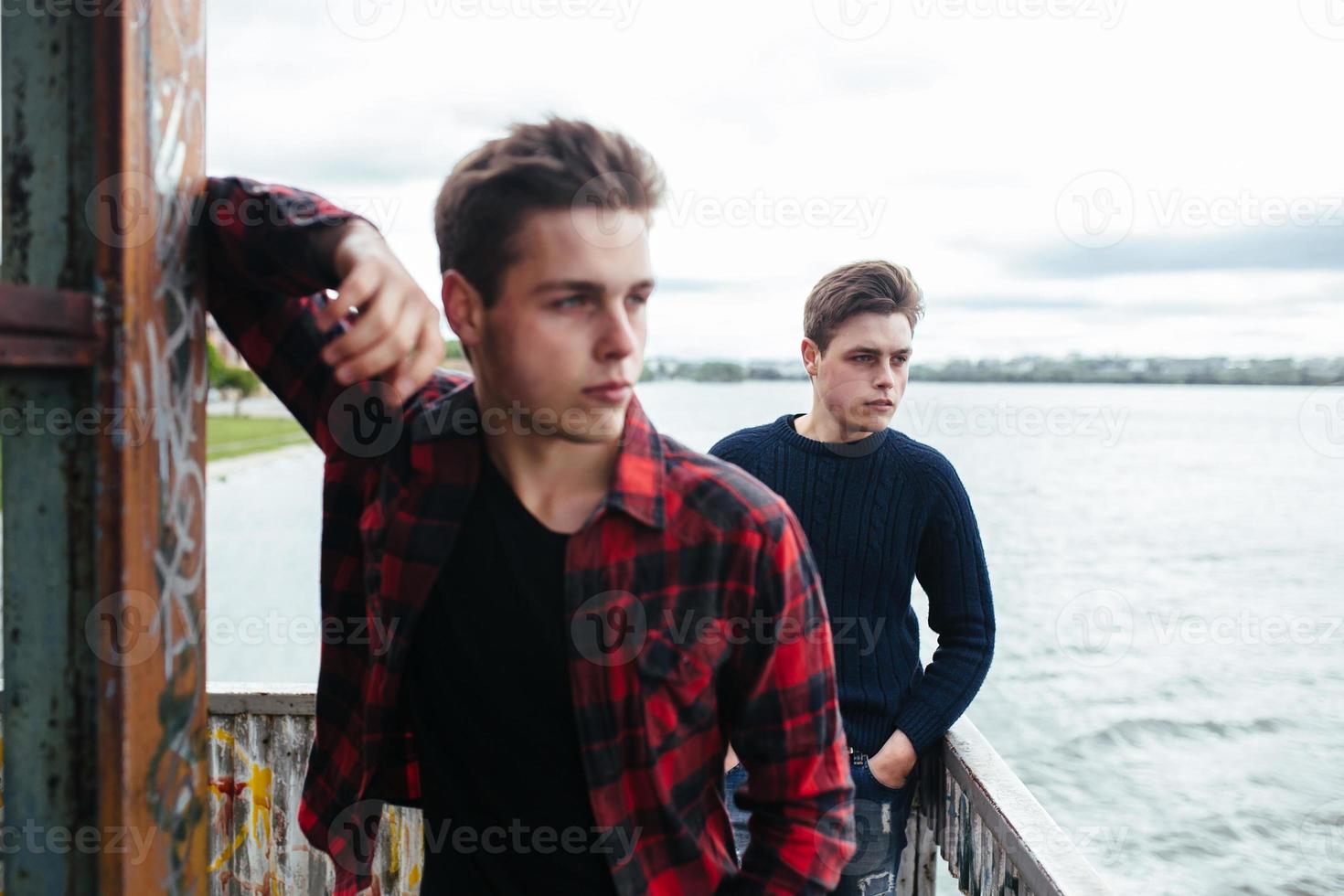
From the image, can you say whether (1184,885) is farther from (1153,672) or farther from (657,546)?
(657,546)

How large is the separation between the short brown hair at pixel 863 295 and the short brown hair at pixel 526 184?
5.23 feet

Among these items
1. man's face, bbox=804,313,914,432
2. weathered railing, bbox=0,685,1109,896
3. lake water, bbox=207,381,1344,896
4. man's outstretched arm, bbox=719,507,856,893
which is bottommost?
lake water, bbox=207,381,1344,896

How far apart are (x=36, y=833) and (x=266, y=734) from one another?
1.99 metres

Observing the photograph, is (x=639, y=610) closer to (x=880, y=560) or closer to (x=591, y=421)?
(x=591, y=421)

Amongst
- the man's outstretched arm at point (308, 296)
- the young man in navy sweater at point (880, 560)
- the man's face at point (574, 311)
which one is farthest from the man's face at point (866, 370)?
the man's outstretched arm at point (308, 296)

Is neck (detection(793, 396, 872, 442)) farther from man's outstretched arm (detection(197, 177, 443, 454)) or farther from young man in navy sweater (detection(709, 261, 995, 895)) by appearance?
man's outstretched arm (detection(197, 177, 443, 454))

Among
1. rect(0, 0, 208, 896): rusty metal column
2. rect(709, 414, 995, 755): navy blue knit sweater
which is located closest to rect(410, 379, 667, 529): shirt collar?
rect(0, 0, 208, 896): rusty metal column

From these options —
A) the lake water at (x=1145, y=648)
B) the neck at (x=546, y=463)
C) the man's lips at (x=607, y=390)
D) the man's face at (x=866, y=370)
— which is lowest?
the lake water at (x=1145, y=648)

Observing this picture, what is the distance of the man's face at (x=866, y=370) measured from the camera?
115 inches

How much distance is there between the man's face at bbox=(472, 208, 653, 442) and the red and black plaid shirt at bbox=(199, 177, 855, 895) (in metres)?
0.13

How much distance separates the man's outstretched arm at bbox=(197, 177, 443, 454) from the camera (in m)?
1.22

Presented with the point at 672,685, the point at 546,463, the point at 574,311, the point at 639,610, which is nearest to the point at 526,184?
the point at 574,311

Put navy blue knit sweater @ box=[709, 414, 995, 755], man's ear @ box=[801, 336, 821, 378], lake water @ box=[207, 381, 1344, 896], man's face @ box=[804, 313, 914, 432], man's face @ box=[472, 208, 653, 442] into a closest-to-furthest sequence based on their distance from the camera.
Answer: man's face @ box=[472, 208, 653, 442] → navy blue knit sweater @ box=[709, 414, 995, 755] → man's face @ box=[804, 313, 914, 432] → man's ear @ box=[801, 336, 821, 378] → lake water @ box=[207, 381, 1344, 896]

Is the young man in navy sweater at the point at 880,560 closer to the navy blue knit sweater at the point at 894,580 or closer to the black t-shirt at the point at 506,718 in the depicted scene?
the navy blue knit sweater at the point at 894,580
